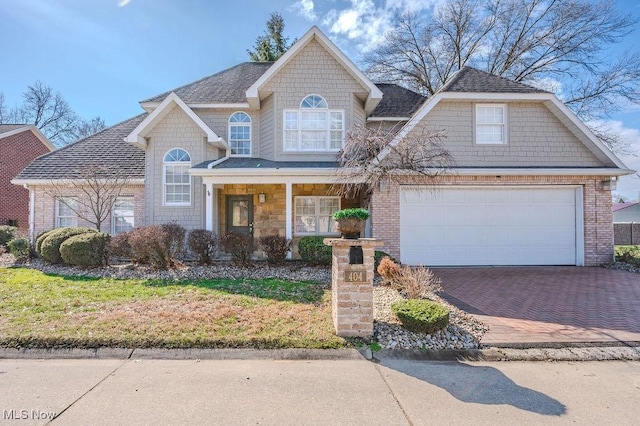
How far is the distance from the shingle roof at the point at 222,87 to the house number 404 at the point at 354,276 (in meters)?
10.3

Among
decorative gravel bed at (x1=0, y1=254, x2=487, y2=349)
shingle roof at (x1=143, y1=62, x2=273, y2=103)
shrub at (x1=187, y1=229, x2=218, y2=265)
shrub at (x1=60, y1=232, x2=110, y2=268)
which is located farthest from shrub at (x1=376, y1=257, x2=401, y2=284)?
shingle roof at (x1=143, y1=62, x2=273, y2=103)

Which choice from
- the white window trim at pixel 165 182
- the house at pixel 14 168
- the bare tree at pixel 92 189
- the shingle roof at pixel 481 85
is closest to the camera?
the shingle roof at pixel 481 85

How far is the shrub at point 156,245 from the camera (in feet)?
28.9

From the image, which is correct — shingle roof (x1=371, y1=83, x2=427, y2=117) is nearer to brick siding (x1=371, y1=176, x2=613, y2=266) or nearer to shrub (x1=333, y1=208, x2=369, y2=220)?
brick siding (x1=371, y1=176, x2=613, y2=266)

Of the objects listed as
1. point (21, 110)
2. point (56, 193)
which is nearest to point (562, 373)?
point (56, 193)

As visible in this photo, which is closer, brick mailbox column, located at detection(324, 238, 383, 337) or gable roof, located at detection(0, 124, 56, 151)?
brick mailbox column, located at detection(324, 238, 383, 337)

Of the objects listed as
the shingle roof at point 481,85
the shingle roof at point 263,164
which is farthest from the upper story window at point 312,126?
the shingle roof at point 481,85

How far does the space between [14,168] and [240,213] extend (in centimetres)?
1541

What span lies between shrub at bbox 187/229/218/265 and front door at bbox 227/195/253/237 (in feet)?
9.08

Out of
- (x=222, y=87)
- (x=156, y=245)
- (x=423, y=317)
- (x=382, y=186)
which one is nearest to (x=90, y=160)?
(x=222, y=87)

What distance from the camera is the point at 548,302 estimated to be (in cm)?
668

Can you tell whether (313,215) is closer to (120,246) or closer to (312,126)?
(312,126)

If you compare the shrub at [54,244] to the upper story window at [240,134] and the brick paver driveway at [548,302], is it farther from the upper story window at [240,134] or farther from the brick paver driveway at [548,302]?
the brick paver driveway at [548,302]

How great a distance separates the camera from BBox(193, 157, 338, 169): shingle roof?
35.2 ft
